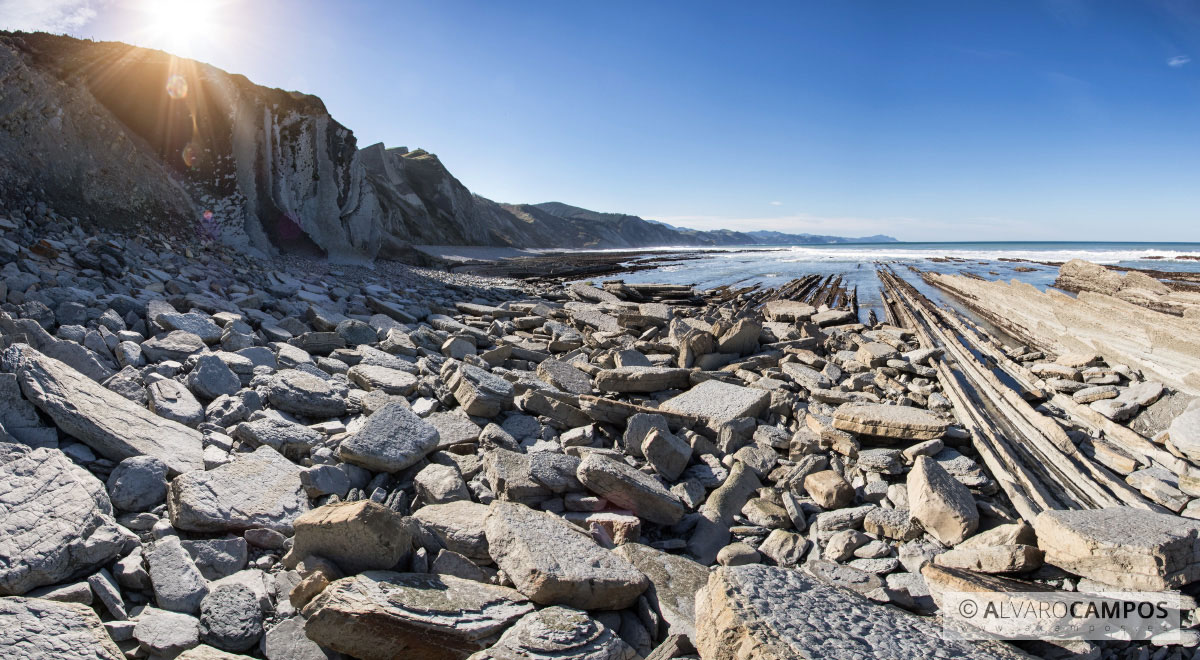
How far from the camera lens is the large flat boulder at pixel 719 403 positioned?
14.7ft

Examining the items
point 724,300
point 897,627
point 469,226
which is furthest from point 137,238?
point 469,226

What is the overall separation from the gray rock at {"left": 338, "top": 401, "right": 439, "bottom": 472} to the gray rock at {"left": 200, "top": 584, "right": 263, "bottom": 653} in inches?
42.1

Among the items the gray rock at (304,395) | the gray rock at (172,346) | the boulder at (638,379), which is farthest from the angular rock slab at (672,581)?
the gray rock at (172,346)

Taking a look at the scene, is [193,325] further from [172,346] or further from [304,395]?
[304,395]

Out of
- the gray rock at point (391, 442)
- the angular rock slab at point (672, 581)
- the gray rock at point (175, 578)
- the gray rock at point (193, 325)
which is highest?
the gray rock at point (193, 325)

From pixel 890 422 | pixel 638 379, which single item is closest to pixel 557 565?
pixel 890 422

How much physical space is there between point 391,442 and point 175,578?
1233 millimetres

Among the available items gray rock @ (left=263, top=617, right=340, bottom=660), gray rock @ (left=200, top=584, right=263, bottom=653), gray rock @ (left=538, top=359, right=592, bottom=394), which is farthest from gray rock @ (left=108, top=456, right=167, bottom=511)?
gray rock @ (left=538, top=359, right=592, bottom=394)

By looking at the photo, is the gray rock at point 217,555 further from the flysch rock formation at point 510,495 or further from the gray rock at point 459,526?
the gray rock at point 459,526

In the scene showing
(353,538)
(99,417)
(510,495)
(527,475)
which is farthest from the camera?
(527,475)

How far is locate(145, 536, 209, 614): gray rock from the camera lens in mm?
2018

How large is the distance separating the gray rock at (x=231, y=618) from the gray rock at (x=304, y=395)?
1983 mm

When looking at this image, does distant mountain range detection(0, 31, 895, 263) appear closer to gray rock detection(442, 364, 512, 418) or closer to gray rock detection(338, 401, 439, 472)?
gray rock detection(442, 364, 512, 418)

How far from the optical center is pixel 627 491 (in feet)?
10.2
